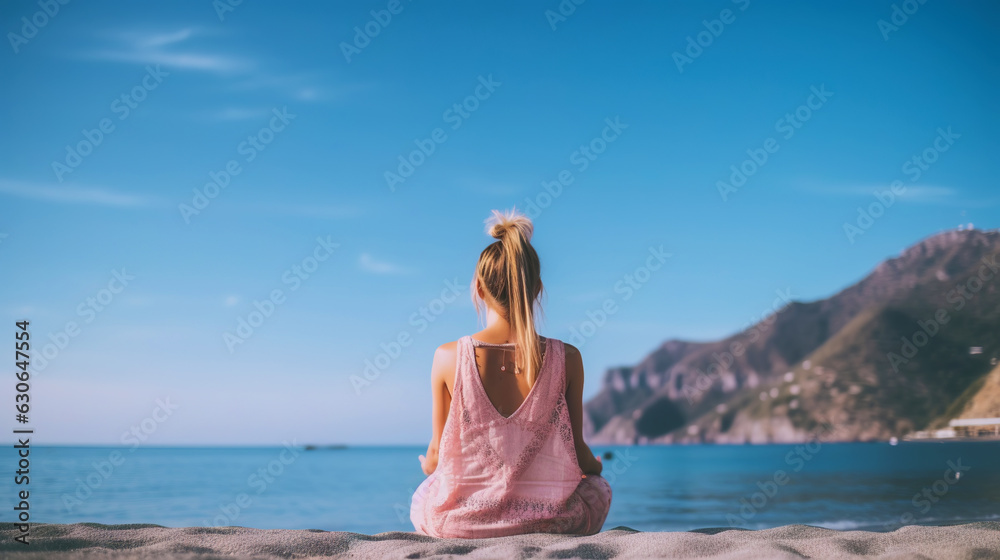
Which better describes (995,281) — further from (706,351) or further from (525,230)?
(525,230)

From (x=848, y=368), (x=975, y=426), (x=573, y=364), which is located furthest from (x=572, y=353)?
(x=848, y=368)

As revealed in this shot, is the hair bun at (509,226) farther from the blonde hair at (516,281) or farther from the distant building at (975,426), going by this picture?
the distant building at (975,426)

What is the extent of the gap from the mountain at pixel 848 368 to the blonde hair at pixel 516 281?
57138mm

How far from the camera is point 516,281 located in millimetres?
2857

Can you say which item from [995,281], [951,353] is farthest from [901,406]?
[995,281]

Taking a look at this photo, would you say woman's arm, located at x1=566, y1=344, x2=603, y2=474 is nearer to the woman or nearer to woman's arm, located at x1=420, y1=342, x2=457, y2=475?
the woman

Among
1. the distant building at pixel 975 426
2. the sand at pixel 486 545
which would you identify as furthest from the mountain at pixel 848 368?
the sand at pixel 486 545

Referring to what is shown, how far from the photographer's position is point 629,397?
4400 inches

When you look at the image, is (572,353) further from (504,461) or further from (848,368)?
(848,368)

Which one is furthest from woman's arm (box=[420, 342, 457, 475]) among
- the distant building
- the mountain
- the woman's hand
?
the distant building

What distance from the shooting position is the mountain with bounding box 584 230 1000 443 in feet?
218

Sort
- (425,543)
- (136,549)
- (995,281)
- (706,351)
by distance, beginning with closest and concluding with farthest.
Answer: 1. (136,549)
2. (425,543)
3. (995,281)
4. (706,351)

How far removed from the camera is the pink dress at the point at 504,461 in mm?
2850

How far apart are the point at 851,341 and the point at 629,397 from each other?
40.3 meters
